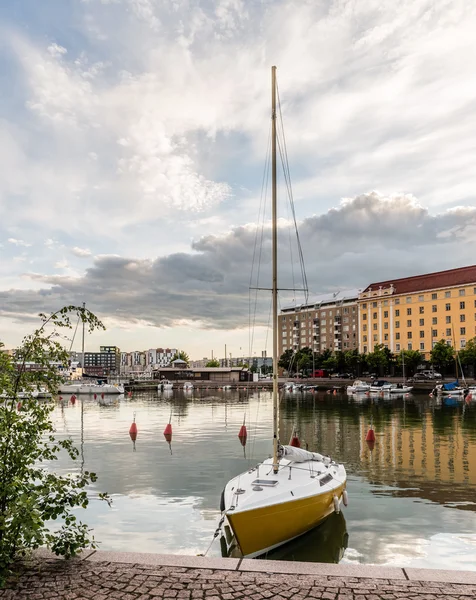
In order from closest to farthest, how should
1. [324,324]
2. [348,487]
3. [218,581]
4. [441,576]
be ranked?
[218,581], [441,576], [348,487], [324,324]

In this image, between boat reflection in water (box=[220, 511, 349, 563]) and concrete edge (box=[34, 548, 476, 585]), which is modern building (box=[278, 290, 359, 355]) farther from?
concrete edge (box=[34, 548, 476, 585])

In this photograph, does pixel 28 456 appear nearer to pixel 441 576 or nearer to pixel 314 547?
pixel 441 576

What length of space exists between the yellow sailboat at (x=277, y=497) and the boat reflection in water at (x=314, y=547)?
0.98 feet

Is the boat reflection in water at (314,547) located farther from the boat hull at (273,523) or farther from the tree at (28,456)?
the tree at (28,456)

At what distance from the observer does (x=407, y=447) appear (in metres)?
34.9

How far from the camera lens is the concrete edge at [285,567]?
837 centimetres

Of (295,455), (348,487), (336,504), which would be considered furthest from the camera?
(348,487)

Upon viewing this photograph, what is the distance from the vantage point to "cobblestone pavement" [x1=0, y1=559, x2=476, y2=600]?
7672 mm

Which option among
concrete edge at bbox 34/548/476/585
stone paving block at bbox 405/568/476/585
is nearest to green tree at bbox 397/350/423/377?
stone paving block at bbox 405/568/476/585

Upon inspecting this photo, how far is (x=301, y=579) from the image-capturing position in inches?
328

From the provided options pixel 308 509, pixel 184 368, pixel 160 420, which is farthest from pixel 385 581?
pixel 184 368

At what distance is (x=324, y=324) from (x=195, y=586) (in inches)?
6883

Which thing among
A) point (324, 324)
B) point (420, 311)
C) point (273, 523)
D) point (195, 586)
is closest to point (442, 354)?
point (420, 311)

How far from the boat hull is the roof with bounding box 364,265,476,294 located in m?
126
